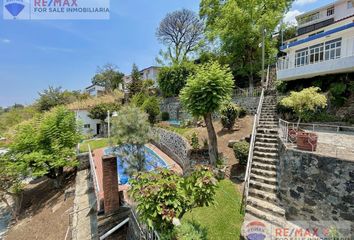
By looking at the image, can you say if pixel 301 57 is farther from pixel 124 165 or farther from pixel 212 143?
pixel 124 165

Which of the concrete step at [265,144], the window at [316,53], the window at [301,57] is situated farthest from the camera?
the window at [301,57]

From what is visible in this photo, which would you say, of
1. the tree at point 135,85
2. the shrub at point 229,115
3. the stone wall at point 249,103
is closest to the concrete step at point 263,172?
the shrub at point 229,115

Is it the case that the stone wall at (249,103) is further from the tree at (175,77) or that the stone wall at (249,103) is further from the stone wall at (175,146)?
the tree at (175,77)

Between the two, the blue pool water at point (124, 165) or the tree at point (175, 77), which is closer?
the blue pool water at point (124, 165)

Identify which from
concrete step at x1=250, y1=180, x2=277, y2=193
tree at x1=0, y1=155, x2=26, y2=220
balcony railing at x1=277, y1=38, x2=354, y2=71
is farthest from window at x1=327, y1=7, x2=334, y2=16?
tree at x1=0, y1=155, x2=26, y2=220

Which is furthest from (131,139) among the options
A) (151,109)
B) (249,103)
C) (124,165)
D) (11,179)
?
(249,103)

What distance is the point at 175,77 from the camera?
2534 centimetres

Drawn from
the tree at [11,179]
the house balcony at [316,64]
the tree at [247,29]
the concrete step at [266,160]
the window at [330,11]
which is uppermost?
the window at [330,11]

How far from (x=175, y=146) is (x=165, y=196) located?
37.8 ft

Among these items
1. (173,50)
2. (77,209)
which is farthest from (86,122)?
(77,209)

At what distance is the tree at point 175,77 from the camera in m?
25.0

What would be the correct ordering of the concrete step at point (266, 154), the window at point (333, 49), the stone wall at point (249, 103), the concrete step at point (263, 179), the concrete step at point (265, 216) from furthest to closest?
the stone wall at point (249, 103), the window at point (333, 49), the concrete step at point (266, 154), the concrete step at point (263, 179), the concrete step at point (265, 216)

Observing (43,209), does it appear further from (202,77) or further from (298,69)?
(298,69)

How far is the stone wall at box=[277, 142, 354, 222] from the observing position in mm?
5766
